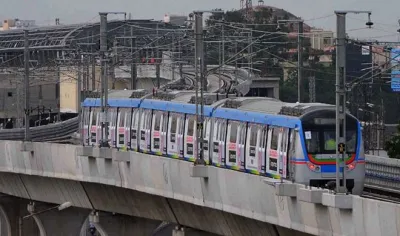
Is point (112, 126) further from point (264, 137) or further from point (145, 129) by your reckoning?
point (264, 137)

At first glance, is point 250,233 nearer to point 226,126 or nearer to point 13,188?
point 226,126

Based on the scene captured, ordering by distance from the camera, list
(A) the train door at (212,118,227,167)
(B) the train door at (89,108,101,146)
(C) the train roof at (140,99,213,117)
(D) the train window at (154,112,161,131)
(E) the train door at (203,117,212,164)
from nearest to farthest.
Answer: (A) the train door at (212,118,227,167)
(E) the train door at (203,117,212,164)
(C) the train roof at (140,99,213,117)
(D) the train window at (154,112,161,131)
(B) the train door at (89,108,101,146)

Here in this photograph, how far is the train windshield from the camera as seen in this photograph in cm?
3275

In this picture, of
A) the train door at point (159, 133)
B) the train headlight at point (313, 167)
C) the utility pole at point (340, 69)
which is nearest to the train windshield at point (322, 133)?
the train headlight at point (313, 167)

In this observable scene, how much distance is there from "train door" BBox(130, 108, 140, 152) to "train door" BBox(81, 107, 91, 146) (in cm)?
450

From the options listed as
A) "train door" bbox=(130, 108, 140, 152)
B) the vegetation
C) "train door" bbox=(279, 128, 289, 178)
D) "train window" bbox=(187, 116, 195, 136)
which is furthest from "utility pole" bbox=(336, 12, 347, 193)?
the vegetation

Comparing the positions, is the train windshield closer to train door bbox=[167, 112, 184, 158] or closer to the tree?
train door bbox=[167, 112, 184, 158]

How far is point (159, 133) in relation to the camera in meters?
44.4

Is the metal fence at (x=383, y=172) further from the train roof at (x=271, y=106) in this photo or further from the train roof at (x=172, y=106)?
the train roof at (x=172, y=106)

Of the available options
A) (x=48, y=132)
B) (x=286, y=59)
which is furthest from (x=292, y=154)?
(x=286, y=59)

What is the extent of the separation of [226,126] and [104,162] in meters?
6.03

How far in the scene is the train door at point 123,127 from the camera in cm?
4756

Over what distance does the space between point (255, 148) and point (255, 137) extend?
46 cm

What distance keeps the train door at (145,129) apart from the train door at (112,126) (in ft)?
6.96
